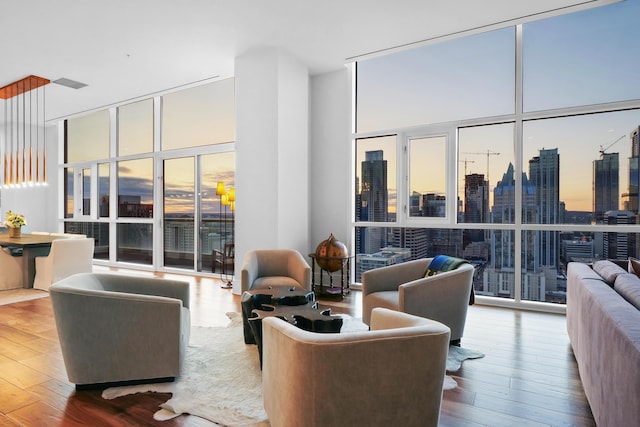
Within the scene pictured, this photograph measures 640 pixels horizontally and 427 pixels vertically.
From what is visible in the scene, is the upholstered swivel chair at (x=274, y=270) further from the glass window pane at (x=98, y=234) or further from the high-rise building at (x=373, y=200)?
the glass window pane at (x=98, y=234)

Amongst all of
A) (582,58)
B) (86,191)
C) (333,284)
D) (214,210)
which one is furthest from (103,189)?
(582,58)

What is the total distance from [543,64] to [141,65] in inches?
220

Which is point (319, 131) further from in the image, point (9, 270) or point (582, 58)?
point (9, 270)

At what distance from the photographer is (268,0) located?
4.24 meters

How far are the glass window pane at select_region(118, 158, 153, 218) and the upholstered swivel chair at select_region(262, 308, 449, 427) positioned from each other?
6.95 meters

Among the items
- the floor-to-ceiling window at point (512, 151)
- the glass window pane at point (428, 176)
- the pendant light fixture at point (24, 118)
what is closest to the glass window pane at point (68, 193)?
the pendant light fixture at point (24, 118)

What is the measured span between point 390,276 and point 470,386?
4.33 feet

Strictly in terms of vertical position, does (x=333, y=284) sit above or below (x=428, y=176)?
below

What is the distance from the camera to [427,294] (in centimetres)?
323

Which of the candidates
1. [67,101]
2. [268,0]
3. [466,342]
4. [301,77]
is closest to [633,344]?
[466,342]

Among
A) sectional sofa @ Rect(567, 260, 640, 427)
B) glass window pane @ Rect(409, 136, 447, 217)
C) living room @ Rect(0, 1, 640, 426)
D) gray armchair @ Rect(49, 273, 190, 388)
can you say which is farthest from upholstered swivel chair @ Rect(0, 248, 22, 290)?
sectional sofa @ Rect(567, 260, 640, 427)

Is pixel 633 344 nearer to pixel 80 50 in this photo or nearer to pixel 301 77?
pixel 301 77

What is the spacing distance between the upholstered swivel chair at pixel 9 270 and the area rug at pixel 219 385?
4.08 m

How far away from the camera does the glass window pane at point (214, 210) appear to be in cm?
687
